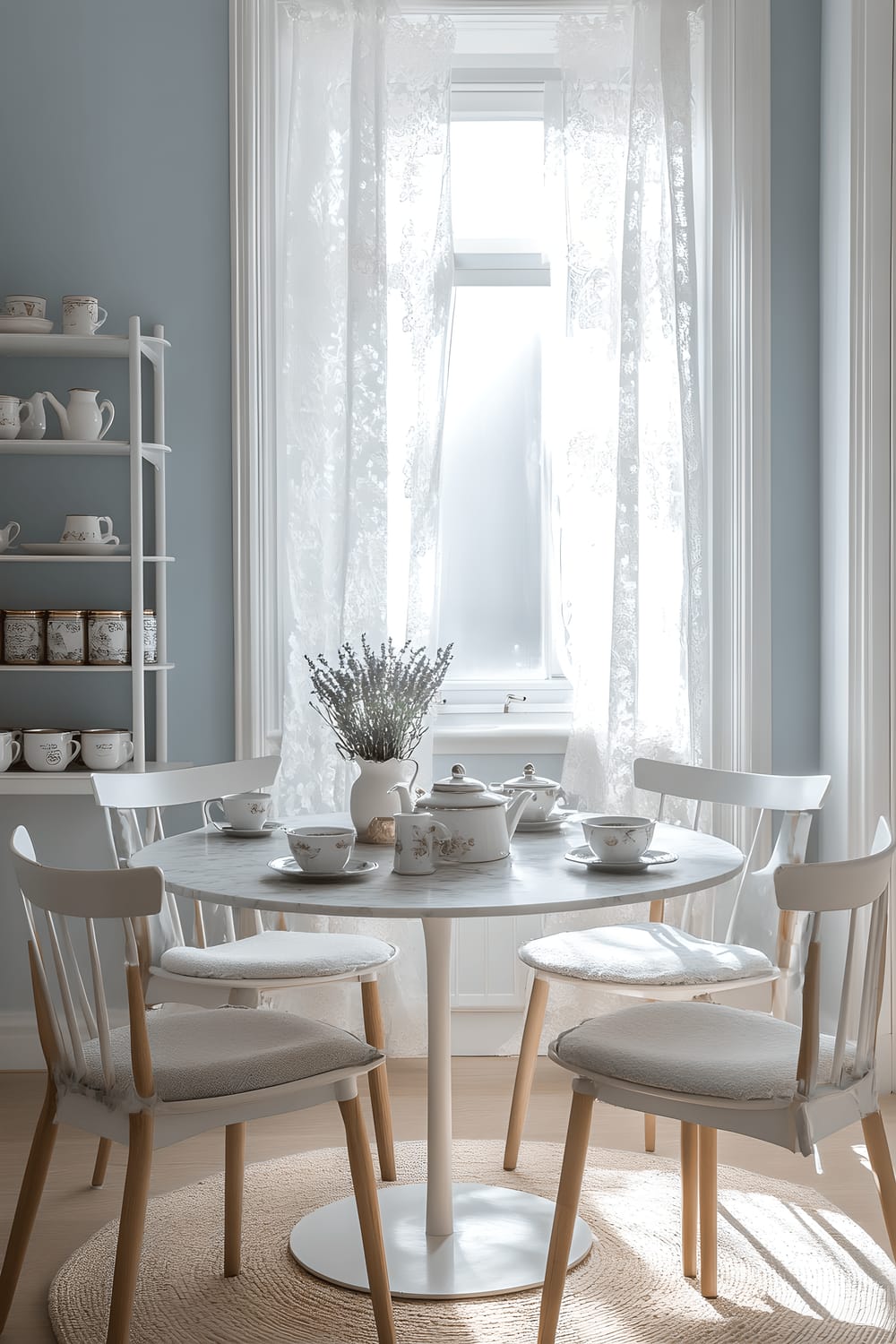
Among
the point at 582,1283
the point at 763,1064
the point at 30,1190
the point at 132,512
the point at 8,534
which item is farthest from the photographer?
the point at 8,534

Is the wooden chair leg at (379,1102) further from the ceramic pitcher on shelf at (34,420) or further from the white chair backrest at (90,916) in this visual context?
the ceramic pitcher on shelf at (34,420)

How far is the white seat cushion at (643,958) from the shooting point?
2152 millimetres

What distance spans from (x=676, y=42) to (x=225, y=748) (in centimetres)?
205

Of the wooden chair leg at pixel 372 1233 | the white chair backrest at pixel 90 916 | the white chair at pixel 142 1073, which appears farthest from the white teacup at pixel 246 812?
the wooden chair leg at pixel 372 1233

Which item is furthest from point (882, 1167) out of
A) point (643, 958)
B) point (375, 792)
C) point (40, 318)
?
point (40, 318)

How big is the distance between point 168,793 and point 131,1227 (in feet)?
3.31

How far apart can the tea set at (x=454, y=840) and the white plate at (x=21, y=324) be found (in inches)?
60.4

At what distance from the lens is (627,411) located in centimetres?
308

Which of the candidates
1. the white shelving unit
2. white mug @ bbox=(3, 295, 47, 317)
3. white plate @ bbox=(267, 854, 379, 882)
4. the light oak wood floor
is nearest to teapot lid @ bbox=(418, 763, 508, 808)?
white plate @ bbox=(267, 854, 379, 882)

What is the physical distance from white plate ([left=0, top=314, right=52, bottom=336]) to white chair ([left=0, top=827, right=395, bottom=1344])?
1.51 metres

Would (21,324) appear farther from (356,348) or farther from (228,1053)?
(228,1053)

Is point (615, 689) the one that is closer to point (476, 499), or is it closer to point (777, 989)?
point (476, 499)

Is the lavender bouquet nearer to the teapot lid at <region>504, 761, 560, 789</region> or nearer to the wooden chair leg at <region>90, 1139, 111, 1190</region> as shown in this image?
the teapot lid at <region>504, 761, 560, 789</region>

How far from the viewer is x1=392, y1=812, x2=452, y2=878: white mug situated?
1816 mm
